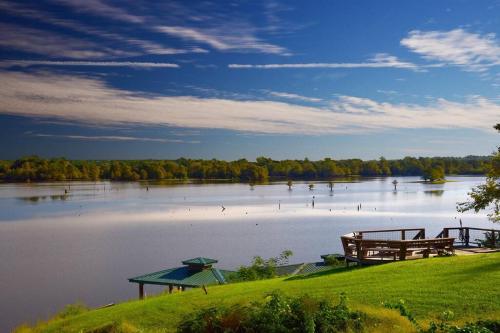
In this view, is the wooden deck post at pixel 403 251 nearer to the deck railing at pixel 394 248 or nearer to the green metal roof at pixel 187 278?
the deck railing at pixel 394 248

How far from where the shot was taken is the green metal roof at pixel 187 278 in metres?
28.1

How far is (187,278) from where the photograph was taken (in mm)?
29031

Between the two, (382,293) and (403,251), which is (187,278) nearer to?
(403,251)

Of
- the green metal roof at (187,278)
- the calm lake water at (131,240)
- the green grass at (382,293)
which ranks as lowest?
the calm lake water at (131,240)

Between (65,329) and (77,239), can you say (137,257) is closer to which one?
(77,239)

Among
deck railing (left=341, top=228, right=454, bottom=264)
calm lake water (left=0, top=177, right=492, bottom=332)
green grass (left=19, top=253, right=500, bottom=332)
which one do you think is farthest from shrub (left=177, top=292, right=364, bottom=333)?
calm lake water (left=0, top=177, right=492, bottom=332)

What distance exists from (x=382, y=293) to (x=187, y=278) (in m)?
15.7

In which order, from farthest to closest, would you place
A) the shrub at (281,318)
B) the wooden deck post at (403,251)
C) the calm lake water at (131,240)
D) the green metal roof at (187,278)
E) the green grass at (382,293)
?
the calm lake water at (131,240) < the green metal roof at (187,278) < the wooden deck post at (403,251) < the green grass at (382,293) < the shrub at (281,318)

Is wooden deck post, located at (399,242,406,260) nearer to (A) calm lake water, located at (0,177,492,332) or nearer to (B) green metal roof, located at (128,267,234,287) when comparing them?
(B) green metal roof, located at (128,267,234,287)

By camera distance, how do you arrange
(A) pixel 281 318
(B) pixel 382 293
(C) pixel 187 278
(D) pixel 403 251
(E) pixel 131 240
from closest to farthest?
(A) pixel 281 318, (B) pixel 382 293, (D) pixel 403 251, (C) pixel 187 278, (E) pixel 131 240

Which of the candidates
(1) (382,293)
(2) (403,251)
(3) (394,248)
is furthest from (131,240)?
(1) (382,293)

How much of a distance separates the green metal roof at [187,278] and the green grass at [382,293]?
8126 millimetres

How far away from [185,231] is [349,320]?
180 ft

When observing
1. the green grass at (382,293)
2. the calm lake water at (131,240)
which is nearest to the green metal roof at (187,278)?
the calm lake water at (131,240)
